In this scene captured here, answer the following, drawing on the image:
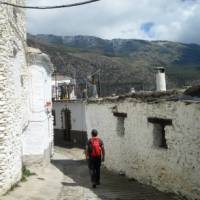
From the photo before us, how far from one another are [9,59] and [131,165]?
5.71 m

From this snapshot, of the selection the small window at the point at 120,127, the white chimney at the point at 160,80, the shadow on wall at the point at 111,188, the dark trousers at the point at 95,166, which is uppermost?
the white chimney at the point at 160,80

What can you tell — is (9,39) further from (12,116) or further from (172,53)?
(172,53)

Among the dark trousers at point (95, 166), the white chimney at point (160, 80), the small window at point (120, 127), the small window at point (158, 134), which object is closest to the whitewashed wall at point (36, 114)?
the small window at point (120, 127)

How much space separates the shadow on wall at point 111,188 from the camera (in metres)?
11.6

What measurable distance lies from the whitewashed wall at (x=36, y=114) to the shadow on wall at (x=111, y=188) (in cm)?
136

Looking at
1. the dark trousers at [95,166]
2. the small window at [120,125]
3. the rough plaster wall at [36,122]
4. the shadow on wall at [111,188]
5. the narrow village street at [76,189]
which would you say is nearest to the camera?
the narrow village street at [76,189]

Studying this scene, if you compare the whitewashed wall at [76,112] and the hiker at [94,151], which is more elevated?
the whitewashed wall at [76,112]

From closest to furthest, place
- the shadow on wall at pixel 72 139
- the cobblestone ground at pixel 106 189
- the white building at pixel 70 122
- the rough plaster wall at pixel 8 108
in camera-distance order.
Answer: the rough plaster wall at pixel 8 108 < the cobblestone ground at pixel 106 189 < the shadow on wall at pixel 72 139 < the white building at pixel 70 122

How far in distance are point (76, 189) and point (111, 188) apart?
3.42 ft

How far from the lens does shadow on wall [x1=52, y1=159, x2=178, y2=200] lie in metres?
11.6

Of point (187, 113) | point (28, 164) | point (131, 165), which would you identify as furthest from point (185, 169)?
point (28, 164)

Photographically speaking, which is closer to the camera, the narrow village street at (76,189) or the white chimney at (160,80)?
the narrow village street at (76,189)

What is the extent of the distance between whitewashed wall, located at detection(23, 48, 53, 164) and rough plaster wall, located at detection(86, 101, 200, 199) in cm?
253

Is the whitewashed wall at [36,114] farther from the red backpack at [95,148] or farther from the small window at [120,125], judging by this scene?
the red backpack at [95,148]
